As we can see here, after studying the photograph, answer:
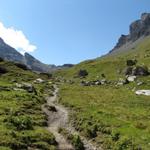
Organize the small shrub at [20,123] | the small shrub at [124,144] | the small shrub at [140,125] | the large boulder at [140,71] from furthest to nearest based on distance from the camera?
the large boulder at [140,71], the small shrub at [140,125], the small shrub at [20,123], the small shrub at [124,144]

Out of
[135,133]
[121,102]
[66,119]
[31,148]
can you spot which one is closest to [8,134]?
[31,148]

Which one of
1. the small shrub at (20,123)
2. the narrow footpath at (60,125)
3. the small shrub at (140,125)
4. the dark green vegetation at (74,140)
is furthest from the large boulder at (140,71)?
the small shrub at (20,123)

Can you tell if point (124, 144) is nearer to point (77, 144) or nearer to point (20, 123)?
point (77, 144)

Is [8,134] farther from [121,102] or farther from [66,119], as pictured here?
[121,102]

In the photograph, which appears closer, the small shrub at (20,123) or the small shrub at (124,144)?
the small shrub at (124,144)

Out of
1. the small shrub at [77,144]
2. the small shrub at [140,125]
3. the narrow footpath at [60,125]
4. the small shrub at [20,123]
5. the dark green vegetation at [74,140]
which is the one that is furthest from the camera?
the small shrub at [140,125]

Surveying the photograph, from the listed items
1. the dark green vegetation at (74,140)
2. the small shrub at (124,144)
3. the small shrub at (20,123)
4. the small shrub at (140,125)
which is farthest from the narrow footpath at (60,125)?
the small shrub at (140,125)

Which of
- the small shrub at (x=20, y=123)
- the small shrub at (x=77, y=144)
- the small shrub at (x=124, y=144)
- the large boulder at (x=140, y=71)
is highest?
the large boulder at (x=140, y=71)

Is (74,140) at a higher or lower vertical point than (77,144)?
higher

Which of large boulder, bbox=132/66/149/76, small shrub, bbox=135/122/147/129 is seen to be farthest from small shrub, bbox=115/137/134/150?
large boulder, bbox=132/66/149/76

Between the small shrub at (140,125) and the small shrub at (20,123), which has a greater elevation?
the small shrub at (20,123)

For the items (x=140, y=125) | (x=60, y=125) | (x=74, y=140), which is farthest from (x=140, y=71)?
(x=74, y=140)

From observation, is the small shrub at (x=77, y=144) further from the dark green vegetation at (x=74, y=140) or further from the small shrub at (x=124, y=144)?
the small shrub at (x=124, y=144)

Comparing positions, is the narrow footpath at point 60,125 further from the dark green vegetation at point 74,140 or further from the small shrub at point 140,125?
the small shrub at point 140,125
